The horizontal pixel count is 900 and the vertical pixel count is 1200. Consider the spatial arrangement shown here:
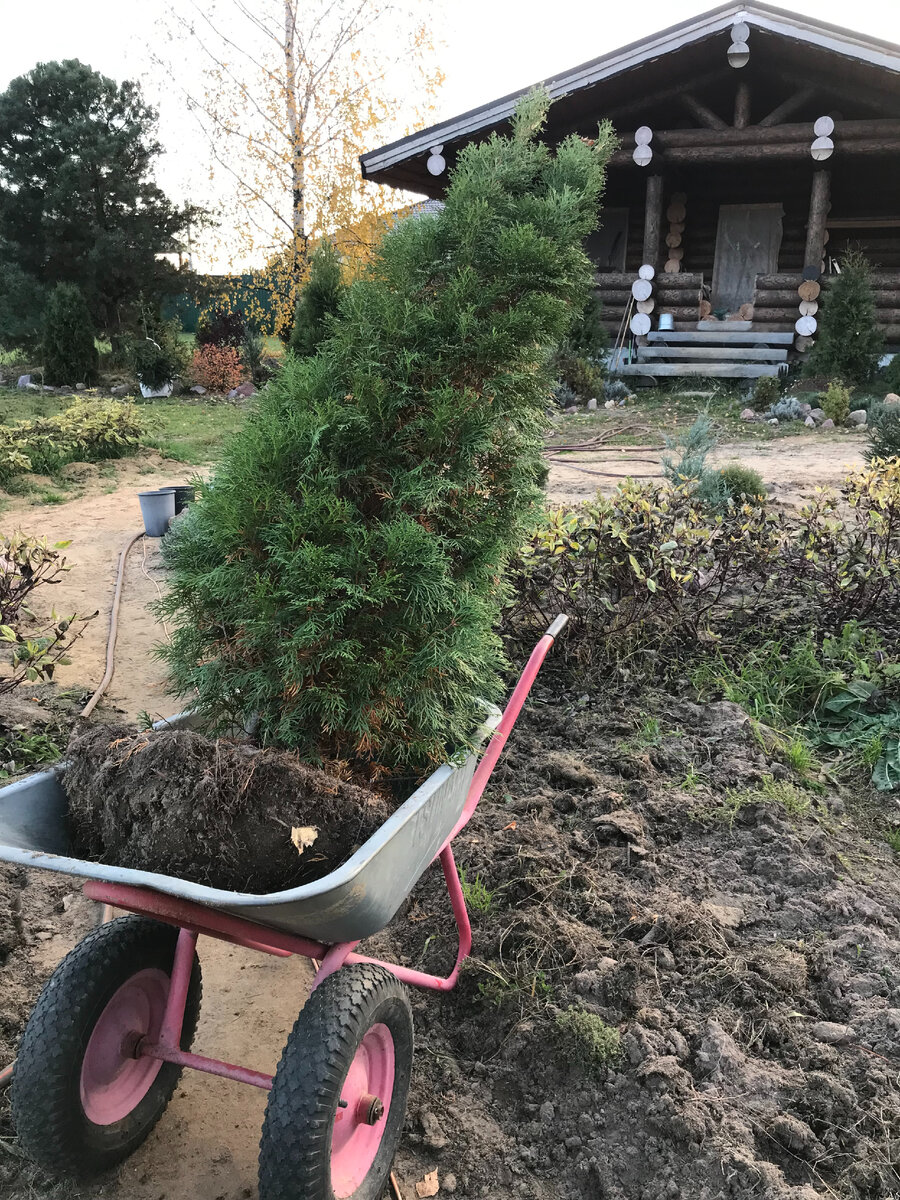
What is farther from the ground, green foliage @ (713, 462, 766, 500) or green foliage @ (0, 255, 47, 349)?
green foliage @ (0, 255, 47, 349)

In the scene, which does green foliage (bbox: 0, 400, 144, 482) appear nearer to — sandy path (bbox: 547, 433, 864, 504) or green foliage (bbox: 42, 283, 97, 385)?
sandy path (bbox: 547, 433, 864, 504)

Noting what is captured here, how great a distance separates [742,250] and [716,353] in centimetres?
277

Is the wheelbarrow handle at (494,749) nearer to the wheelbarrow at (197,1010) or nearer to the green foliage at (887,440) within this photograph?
the wheelbarrow at (197,1010)

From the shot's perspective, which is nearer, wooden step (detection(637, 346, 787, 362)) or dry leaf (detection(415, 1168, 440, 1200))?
dry leaf (detection(415, 1168, 440, 1200))

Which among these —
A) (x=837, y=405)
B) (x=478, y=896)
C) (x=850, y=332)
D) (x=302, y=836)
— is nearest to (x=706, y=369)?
(x=850, y=332)

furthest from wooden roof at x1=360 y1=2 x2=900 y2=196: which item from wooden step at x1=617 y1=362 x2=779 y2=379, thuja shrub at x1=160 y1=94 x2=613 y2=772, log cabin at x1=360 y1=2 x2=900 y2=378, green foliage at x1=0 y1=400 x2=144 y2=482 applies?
thuja shrub at x1=160 y1=94 x2=613 y2=772

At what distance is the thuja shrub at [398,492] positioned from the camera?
1.57 meters

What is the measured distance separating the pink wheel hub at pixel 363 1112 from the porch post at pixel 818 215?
13.1 metres

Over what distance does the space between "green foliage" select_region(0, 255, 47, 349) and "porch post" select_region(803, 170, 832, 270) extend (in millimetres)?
16278

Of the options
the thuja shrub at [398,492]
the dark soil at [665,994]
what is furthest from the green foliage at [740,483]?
the thuja shrub at [398,492]

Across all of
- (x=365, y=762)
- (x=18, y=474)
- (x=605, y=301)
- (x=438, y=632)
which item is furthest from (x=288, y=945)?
(x=605, y=301)

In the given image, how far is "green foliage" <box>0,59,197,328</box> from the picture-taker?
62.3ft

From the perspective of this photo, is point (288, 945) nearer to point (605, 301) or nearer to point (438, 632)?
point (438, 632)

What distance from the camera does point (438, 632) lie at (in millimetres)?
1633
